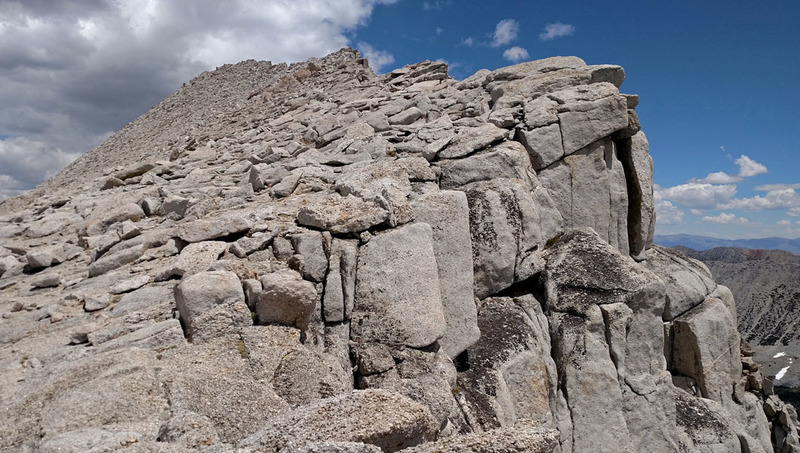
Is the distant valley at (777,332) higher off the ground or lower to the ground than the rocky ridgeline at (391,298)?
lower

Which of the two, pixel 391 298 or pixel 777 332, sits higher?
pixel 391 298

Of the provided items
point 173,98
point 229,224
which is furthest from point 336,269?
point 173,98

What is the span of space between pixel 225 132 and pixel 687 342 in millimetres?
25619

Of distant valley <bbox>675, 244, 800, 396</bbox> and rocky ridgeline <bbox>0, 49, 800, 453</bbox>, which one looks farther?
distant valley <bbox>675, 244, 800, 396</bbox>

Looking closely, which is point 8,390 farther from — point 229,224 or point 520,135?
point 520,135

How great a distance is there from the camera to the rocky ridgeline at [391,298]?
7016mm

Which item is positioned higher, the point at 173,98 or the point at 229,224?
the point at 173,98

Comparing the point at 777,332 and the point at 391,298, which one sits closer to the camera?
the point at 391,298

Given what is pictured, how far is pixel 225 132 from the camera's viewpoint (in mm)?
29812

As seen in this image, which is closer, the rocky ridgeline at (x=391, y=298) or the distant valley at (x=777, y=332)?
the rocky ridgeline at (x=391, y=298)

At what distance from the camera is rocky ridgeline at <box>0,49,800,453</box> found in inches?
276

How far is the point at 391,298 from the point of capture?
10195 mm

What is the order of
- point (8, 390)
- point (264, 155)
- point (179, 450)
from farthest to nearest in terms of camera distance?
point (264, 155) → point (8, 390) → point (179, 450)

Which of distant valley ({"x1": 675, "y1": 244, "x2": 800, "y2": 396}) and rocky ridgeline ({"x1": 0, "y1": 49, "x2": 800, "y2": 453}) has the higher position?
rocky ridgeline ({"x1": 0, "y1": 49, "x2": 800, "y2": 453})
